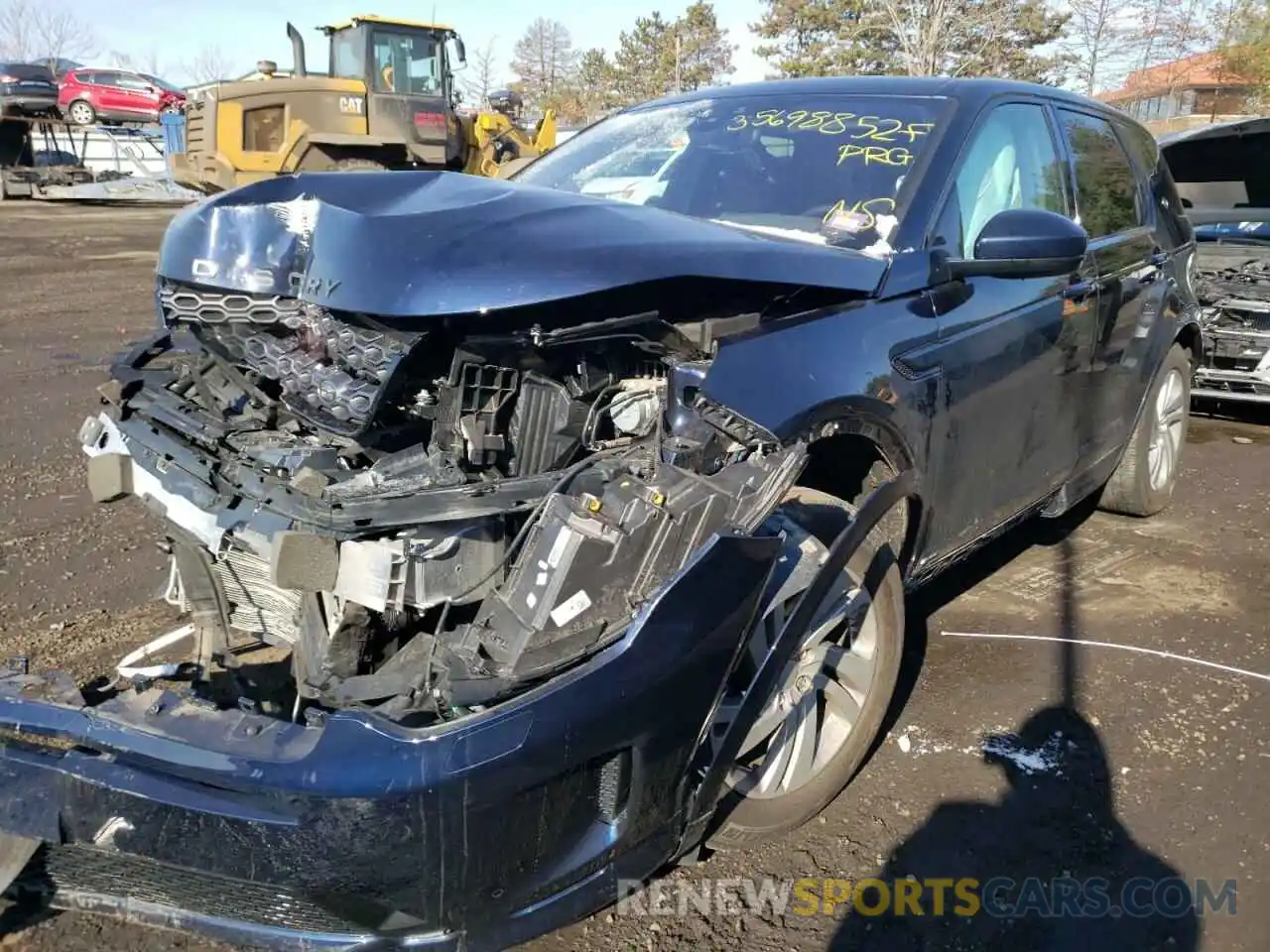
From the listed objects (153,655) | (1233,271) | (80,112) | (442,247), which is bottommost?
(153,655)

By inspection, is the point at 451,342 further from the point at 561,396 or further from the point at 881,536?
the point at 881,536

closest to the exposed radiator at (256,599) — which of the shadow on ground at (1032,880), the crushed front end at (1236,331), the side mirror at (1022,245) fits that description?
the shadow on ground at (1032,880)

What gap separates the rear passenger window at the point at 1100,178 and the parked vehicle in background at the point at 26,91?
23.0 meters

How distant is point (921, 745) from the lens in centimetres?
319

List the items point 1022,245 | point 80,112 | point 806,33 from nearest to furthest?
point 1022,245
point 80,112
point 806,33

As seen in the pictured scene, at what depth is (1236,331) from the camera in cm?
661

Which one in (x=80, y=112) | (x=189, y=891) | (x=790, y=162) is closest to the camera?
(x=189, y=891)

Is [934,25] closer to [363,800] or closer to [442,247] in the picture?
[442,247]

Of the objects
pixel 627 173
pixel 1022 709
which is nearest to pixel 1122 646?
pixel 1022 709

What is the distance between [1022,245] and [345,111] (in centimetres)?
1464

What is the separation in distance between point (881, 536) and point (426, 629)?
124 centimetres

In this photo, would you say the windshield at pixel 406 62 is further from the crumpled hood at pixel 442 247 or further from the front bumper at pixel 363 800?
the front bumper at pixel 363 800

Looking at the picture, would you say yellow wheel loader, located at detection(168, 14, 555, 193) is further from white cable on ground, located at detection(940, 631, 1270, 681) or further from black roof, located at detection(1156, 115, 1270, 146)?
white cable on ground, located at detection(940, 631, 1270, 681)

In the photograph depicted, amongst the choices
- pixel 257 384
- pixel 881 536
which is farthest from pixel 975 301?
pixel 257 384
